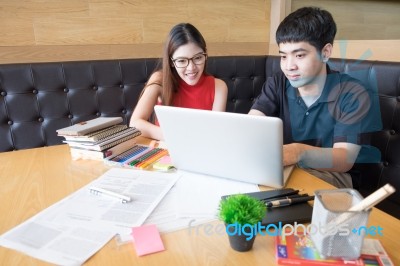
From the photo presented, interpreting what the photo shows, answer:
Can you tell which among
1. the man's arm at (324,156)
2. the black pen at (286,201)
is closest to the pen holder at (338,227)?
the black pen at (286,201)

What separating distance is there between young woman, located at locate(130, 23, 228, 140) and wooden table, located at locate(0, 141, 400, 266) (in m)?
0.41

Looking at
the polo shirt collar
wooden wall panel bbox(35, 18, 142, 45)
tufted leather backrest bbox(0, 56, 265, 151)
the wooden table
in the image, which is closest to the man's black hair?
the polo shirt collar

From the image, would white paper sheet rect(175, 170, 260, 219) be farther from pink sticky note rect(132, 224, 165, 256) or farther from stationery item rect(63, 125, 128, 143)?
stationery item rect(63, 125, 128, 143)

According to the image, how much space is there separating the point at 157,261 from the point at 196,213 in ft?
0.55

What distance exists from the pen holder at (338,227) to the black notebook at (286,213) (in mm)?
81

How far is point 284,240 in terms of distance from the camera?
22.8 inches

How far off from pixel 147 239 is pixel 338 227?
357mm

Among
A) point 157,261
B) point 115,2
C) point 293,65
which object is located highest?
point 115,2

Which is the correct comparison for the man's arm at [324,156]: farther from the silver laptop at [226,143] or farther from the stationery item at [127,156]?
the stationery item at [127,156]

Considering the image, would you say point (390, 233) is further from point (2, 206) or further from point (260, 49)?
point (260, 49)

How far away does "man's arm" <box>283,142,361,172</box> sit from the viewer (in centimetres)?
93

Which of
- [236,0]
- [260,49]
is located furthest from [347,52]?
[236,0]

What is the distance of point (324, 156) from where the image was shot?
3.22 ft

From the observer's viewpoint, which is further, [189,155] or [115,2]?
[115,2]
